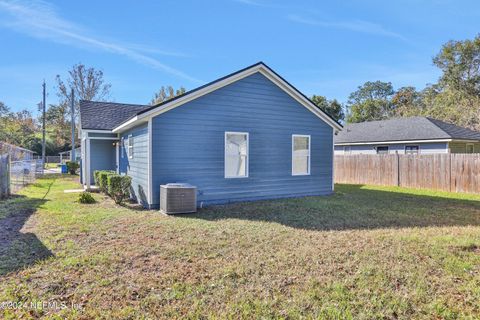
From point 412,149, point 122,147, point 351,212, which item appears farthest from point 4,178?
point 412,149

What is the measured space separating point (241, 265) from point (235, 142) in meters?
5.90

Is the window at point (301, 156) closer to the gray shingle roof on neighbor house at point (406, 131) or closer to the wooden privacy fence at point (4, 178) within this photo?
the gray shingle roof on neighbor house at point (406, 131)

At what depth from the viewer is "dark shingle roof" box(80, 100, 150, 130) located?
42.5 ft

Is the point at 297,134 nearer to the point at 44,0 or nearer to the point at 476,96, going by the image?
the point at 44,0

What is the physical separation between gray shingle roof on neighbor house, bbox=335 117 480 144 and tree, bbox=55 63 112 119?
84.9 feet


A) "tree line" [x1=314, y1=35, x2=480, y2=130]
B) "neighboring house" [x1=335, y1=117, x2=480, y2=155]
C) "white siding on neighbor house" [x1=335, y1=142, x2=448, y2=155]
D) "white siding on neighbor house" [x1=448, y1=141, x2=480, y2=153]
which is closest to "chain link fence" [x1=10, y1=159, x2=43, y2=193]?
"neighboring house" [x1=335, y1=117, x2=480, y2=155]

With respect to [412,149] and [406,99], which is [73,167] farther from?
[406,99]

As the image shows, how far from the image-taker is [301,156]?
11.0 m

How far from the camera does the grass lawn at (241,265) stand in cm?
310

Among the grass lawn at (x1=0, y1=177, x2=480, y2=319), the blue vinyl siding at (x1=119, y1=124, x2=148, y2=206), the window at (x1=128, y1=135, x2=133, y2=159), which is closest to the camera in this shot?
the grass lawn at (x1=0, y1=177, x2=480, y2=319)

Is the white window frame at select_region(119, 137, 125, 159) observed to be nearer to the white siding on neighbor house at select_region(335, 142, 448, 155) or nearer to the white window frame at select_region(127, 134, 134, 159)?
the white window frame at select_region(127, 134, 134, 159)

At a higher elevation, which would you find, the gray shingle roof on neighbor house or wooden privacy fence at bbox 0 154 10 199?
the gray shingle roof on neighbor house

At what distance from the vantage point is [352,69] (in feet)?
79.5

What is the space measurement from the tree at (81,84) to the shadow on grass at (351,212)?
2871cm
